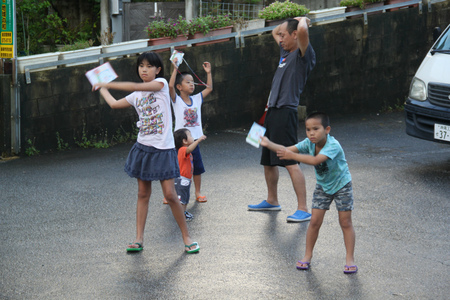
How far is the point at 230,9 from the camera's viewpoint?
46.2ft

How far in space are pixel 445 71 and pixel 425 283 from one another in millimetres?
4465

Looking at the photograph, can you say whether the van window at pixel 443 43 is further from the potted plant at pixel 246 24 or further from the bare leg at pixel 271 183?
the potted plant at pixel 246 24

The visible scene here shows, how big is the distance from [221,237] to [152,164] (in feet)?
3.34

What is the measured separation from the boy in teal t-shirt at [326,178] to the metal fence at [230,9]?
9345mm

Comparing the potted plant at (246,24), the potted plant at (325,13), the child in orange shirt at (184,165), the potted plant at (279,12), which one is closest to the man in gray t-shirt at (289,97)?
the child in orange shirt at (184,165)

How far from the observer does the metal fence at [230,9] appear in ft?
45.9

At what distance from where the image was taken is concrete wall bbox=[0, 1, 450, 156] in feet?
32.9

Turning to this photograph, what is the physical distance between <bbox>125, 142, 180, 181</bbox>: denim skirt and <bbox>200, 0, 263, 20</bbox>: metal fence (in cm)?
893

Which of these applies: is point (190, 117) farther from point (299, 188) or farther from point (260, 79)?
point (260, 79)

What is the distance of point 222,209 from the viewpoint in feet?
22.3

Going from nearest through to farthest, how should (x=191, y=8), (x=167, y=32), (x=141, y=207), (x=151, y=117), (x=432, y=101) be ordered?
1. (x=151, y=117)
2. (x=141, y=207)
3. (x=432, y=101)
4. (x=167, y=32)
5. (x=191, y=8)

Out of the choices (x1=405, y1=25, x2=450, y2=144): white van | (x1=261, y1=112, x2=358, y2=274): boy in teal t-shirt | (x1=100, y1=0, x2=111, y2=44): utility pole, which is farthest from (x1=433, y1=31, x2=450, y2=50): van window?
(x1=100, y1=0, x2=111, y2=44): utility pole

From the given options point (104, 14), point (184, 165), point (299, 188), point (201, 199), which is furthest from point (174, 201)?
point (104, 14)

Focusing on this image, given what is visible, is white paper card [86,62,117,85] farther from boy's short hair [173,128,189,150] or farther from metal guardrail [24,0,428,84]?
metal guardrail [24,0,428,84]
